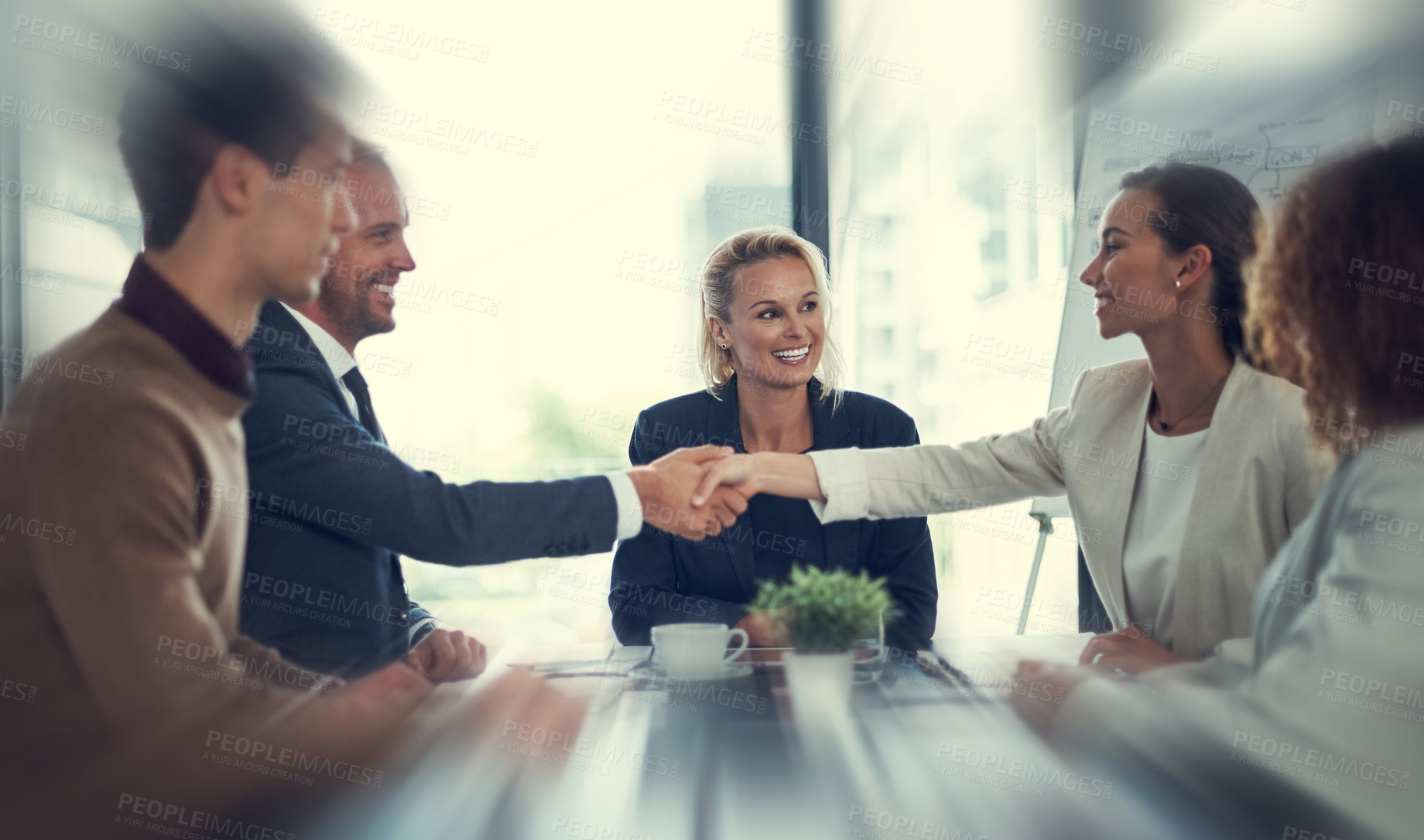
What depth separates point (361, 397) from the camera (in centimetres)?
177

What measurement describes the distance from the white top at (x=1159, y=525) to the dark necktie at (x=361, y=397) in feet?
4.99

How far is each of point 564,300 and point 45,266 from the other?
86.2 inches

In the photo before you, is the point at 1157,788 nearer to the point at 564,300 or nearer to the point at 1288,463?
the point at 1288,463

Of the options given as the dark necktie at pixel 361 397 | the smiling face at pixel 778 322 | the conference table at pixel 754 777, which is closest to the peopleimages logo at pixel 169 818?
the conference table at pixel 754 777

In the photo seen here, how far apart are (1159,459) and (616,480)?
1092 millimetres

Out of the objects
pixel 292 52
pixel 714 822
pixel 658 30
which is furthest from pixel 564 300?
pixel 714 822

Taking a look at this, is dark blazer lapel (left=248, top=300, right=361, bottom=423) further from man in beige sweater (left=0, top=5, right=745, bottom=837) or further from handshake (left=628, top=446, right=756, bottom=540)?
handshake (left=628, top=446, right=756, bottom=540)

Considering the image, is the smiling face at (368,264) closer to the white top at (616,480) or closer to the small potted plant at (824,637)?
the white top at (616,480)

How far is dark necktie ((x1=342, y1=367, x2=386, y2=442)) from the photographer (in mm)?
1755

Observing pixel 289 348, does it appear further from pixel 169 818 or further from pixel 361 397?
pixel 169 818

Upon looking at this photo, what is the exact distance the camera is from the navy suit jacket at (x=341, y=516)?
4.68 feet

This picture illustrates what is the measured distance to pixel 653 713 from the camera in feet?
4.04

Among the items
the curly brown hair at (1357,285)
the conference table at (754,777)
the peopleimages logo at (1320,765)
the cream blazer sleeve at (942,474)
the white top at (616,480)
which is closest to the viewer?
the conference table at (754,777)

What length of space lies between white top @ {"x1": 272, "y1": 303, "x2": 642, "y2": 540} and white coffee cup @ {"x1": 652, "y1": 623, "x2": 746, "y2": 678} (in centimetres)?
30
